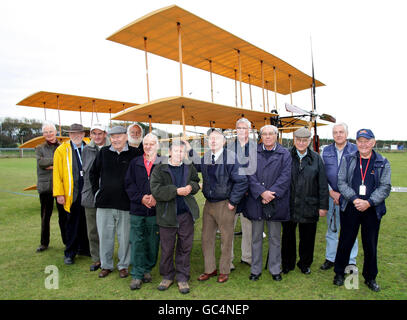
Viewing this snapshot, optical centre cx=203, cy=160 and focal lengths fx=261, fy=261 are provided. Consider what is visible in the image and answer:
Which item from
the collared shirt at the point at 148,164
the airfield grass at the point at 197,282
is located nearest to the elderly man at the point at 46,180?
the airfield grass at the point at 197,282

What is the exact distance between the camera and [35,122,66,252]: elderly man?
4.25m

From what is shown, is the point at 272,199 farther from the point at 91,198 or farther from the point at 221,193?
the point at 91,198

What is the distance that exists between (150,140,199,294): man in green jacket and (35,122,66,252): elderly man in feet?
6.74

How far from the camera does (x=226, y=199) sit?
3172 millimetres

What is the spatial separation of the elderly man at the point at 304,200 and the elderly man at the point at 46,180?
11.1ft

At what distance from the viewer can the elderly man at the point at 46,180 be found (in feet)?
13.9

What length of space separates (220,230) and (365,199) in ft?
5.46

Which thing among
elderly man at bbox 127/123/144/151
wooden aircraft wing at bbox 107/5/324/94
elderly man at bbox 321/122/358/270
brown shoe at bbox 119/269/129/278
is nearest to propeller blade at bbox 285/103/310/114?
wooden aircraft wing at bbox 107/5/324/94

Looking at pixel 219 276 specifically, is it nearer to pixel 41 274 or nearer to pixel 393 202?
pixel 41 274

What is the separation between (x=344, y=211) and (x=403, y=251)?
5.80ft

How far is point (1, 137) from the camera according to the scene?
6850cm

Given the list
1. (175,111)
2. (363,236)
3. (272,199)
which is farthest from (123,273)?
(175,111)

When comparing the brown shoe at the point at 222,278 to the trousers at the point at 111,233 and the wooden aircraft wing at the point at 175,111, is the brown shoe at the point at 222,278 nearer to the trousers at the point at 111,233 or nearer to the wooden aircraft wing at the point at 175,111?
the trousers at the point at 111,233
